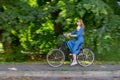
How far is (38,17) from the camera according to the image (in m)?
11.8

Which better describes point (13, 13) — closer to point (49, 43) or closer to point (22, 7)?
point (22, 7)

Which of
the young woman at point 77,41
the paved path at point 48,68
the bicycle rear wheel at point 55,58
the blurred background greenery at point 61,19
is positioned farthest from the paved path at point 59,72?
the blurred background greenery at point 61,19

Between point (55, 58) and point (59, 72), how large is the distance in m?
1.19

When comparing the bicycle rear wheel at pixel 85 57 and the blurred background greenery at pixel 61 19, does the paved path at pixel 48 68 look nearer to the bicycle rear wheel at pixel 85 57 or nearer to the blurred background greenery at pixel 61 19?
the bicycle rear wheel at pixel 85 57

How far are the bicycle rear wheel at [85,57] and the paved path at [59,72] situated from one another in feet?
0.78

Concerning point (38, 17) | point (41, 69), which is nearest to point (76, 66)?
point (41, 69)

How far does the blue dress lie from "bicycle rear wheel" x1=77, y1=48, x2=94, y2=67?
7.5 inches

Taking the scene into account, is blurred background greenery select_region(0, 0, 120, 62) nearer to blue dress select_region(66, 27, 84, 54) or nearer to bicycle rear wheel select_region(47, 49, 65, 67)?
blue dress select_region(66, 27, 84, 54)

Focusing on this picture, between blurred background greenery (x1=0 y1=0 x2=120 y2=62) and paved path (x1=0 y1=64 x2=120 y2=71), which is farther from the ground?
blurred background greenery (x1=0 y1=0 x2=120 y2=62)

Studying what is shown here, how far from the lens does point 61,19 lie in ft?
38.8

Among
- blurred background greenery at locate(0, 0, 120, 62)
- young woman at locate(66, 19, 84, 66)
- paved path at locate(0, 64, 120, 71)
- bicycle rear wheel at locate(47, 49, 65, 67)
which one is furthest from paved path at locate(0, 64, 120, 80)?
blurred background greenery at locate(0, 0, 120, 62)

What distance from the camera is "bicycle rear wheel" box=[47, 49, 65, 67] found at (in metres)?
11.3

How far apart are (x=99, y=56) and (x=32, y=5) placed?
3.60 m

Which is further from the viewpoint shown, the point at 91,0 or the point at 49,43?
the point at 49,43
